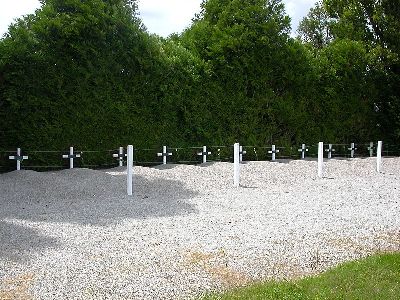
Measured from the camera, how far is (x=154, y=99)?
1523 centimetres

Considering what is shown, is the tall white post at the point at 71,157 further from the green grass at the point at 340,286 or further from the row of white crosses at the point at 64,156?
the green grass at the point at 340,286

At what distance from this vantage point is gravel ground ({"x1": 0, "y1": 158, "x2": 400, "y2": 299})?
15.8 ft

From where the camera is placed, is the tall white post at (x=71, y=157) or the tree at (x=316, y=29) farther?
the tree at (x=316, y=29)

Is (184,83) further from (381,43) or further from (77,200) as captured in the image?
(381,43)

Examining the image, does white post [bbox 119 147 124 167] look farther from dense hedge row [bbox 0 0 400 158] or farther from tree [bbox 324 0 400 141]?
tree [bbox 324 0 400 141]

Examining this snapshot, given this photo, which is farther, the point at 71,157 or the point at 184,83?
the point at 184,83

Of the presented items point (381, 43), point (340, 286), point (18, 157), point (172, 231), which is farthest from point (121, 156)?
point (381, 43)

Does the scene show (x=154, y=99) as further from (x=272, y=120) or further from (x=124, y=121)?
(x=272, y=120)

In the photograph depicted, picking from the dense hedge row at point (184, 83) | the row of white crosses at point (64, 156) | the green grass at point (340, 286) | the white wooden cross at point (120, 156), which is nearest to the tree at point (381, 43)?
the dense hedge row at point (184, 83)

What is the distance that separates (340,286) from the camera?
4.36 m

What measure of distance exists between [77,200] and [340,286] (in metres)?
6.53

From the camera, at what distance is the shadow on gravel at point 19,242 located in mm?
5612

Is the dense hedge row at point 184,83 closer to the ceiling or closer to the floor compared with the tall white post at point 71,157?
closer to the ceiling

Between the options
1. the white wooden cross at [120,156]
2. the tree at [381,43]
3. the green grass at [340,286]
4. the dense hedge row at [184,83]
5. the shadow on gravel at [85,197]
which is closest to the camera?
the green grass at [340,286]
